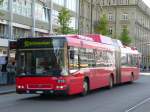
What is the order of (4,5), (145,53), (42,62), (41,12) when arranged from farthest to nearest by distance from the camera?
(145,53) < (41,12) < (4,5) < (42,62)

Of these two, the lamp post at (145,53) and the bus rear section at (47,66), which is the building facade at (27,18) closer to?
the bus rear section at (47,66)

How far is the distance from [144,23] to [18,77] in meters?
109

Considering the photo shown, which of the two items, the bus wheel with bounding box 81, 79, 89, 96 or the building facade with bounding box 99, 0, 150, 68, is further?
the building facade with bounding box 99, 0, 150, 68

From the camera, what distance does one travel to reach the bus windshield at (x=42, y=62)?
1897 cm

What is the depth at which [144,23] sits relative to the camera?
126 metres

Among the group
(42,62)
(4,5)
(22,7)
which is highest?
(22,7)

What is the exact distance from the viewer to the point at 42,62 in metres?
19.2

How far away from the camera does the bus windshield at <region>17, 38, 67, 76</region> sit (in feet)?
62.2

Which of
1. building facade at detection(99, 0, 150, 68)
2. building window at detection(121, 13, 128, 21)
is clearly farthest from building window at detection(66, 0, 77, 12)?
building window at detection(121, 13, 128, 21)

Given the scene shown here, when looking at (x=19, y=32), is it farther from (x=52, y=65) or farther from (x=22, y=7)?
(x=52, y=65)

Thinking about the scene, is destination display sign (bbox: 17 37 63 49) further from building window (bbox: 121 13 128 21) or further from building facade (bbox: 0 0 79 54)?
building window (bbox: 121 13 128 21)

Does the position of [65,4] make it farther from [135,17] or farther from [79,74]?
[135,17]

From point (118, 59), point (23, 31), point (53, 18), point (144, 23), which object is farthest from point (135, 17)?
point (118, 59)

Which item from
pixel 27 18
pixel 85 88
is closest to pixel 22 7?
pixel 27 18
